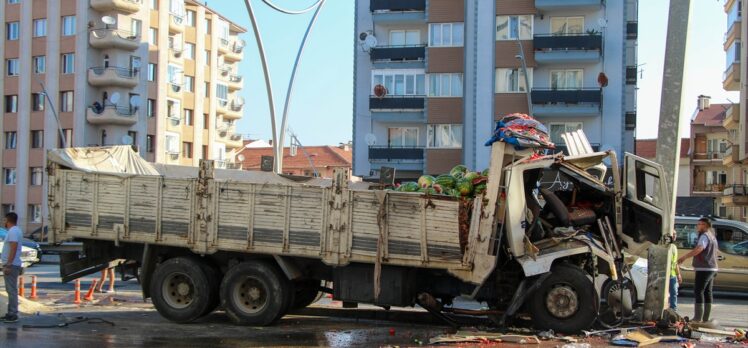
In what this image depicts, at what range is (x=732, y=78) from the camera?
4681cm

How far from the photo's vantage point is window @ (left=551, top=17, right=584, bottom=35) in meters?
41.1

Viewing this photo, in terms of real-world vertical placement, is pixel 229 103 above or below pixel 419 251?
above

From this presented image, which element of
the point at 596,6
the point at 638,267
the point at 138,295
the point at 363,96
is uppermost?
the point at 596,6

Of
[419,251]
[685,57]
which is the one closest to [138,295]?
[419,251]

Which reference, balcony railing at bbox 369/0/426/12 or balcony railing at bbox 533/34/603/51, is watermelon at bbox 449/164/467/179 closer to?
balcony railing at bbox 533/34/603/51

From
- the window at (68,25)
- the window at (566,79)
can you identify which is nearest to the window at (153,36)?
the window at (68,25)

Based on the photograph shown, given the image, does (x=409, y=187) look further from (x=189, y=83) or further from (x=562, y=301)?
(x=189, y=83)

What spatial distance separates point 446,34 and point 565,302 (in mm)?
33011

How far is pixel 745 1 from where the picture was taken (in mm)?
44344

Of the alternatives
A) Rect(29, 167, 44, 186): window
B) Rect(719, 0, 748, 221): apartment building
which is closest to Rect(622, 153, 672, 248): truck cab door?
Rect(719, 0, 748, 221): apartment building

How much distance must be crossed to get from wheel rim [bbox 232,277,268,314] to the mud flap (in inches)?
205

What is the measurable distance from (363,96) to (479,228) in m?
34.2

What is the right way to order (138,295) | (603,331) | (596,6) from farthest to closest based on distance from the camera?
(596,6) → (138,295) → (603,331)

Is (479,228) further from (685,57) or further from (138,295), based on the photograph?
(138,295)
